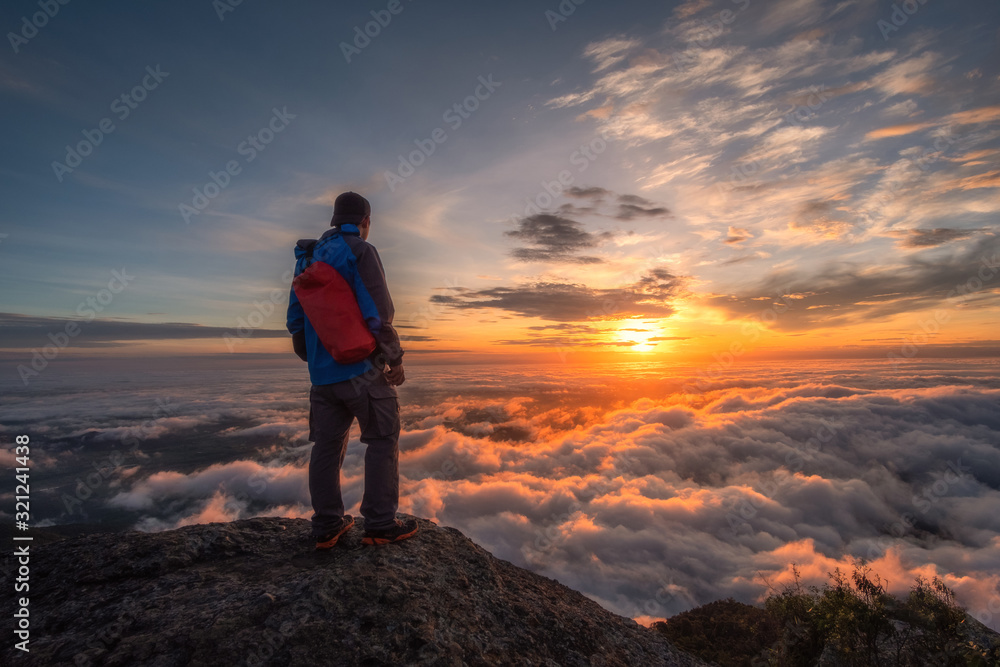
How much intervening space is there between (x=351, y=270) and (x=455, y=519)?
377 ft

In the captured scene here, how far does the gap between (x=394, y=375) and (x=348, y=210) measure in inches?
74.9

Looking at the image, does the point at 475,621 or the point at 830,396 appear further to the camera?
the point at 830,396

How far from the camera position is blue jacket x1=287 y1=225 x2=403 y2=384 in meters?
3.97

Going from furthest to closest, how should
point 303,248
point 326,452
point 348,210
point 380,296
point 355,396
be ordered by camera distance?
point 348,210
point 303,248
point 326,452
point 380,296
point 355,396

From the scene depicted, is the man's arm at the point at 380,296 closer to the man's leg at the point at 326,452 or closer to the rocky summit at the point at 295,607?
the man's leg at the point at 326,452

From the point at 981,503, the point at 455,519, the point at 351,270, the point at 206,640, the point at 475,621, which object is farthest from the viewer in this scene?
the point at 981,503

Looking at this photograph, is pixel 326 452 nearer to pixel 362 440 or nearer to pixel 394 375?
pixel 362 440

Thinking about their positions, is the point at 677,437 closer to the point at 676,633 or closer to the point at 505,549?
the point at 505,549

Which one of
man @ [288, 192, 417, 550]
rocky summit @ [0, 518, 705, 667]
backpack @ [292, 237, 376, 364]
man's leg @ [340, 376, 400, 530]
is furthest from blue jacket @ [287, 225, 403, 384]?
rocky summit @ [0, 518, 705, 667]

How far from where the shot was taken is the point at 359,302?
13.0 feet

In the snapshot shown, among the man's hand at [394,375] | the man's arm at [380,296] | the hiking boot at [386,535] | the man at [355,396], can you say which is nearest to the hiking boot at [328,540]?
the man at [355,396]

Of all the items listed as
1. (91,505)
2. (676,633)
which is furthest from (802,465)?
(91,505)

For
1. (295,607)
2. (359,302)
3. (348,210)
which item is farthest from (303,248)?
(295,607)

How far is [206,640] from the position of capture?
270 cm
